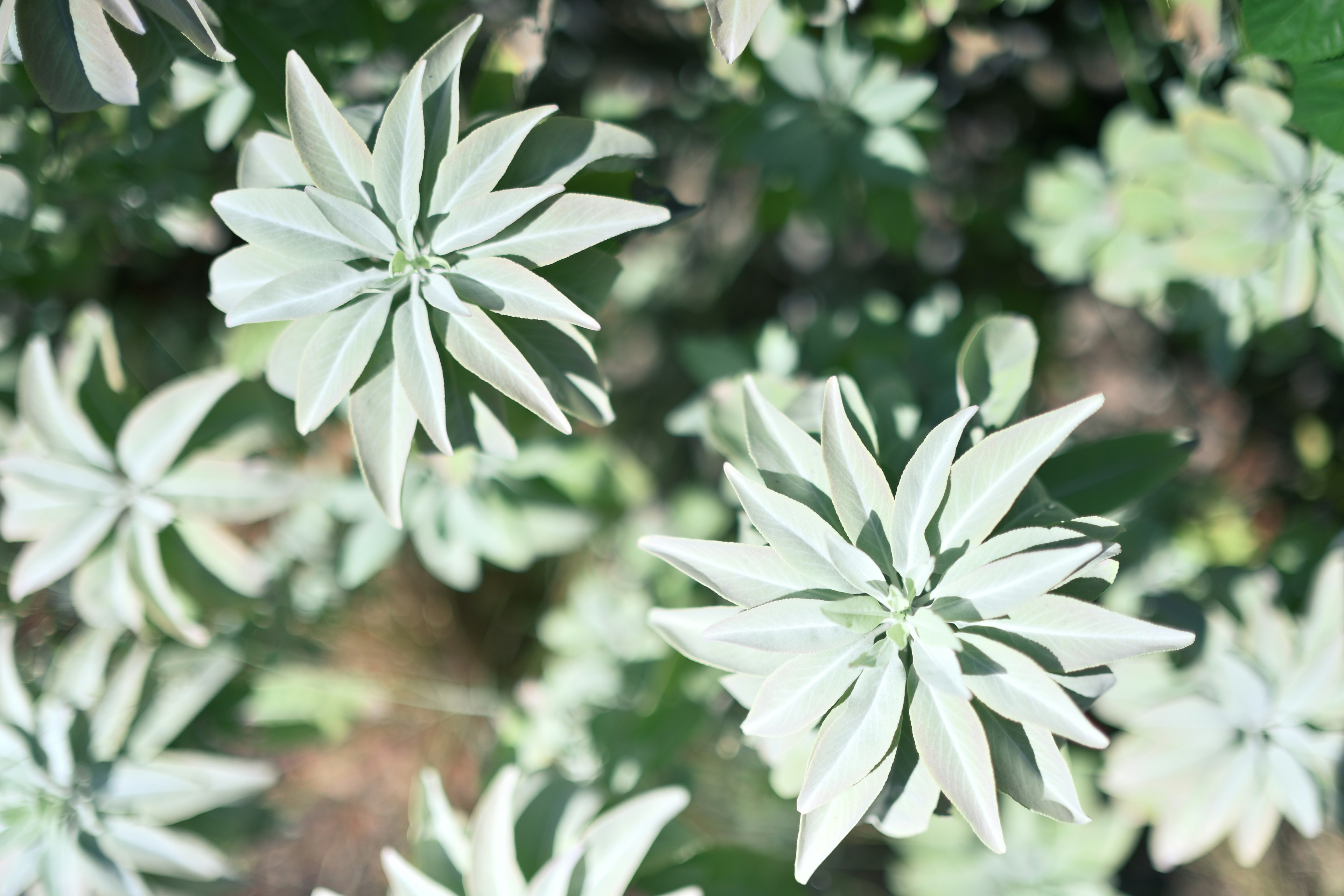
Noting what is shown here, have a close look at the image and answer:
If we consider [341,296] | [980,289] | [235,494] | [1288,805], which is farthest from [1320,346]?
[235,494]

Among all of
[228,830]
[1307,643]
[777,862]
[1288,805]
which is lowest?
[777,862]

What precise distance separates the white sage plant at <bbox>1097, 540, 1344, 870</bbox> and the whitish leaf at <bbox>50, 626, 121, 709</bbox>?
6.47 ft

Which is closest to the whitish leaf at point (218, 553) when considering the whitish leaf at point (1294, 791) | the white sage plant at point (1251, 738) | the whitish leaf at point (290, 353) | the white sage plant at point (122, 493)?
the white sage plant at point (122, 493)

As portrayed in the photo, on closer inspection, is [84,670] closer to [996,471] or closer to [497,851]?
[497,851]

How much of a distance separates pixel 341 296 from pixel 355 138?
7.9 inches

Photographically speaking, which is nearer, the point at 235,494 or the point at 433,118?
the point at 433,118

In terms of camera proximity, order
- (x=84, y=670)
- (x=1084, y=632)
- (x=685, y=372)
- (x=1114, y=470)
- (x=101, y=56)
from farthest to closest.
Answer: (x=685, y=372) → (x=84, y=670) → (x=1114, y=470) → (x=101, y=56) → (x=1084, y=632)

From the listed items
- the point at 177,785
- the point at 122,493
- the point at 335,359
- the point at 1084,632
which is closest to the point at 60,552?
the point at 122,493

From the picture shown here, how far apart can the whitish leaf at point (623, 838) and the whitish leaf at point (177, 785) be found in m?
0.65

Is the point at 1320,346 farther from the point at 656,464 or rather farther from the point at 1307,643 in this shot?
the point at 656,464

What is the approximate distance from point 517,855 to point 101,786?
0.77 metres

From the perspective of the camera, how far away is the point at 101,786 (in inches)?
58.4

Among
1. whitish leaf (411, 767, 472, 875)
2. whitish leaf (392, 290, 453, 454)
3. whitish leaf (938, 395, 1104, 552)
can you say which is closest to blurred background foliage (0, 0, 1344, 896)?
whitish leaf (411, 767, 472, 875)

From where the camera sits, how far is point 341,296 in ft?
3.39
